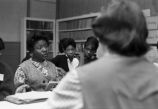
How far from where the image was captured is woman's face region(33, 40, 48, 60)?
2723 millimetres

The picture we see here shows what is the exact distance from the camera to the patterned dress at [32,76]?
99.0 inches

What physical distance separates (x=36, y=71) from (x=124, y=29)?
1.92 meters

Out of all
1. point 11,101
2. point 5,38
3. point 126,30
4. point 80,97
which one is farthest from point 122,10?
point 5,38

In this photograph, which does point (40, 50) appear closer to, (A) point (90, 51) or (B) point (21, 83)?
(B) point (21, 83)

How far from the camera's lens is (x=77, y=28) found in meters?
5.59

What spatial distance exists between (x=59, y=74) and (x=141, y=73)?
216 cm

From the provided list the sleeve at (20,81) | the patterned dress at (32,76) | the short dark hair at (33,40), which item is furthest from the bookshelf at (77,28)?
the sleeve at (20,81)

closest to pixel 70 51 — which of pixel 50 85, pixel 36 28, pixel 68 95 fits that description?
pixel 50 85

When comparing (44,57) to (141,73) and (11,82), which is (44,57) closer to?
(11,82)

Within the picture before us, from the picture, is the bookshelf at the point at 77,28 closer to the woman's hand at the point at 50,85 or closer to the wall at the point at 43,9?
the wall at the point at 43,9

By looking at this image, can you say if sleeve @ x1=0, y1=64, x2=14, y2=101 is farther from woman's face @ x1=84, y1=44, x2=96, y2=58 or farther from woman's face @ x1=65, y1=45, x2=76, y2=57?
woman's face @ x1=84, y1=44, x2=96, y2=58

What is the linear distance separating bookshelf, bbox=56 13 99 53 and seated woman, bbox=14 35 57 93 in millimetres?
2397

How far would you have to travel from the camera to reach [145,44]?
0.87m

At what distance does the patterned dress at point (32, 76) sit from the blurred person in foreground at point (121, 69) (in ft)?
5.46
